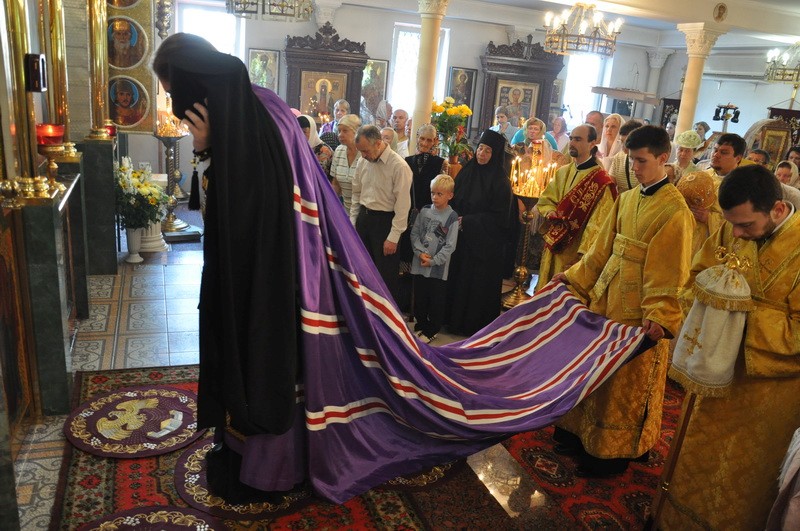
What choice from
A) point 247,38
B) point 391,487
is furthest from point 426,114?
point 391,487

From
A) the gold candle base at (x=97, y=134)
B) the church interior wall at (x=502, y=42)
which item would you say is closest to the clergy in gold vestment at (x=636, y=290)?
the gold candle base at (x=97, y=134)

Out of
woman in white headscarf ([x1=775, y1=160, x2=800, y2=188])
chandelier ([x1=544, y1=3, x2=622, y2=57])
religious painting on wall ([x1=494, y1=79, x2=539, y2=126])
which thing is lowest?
woman in white headscarf ([x1=775, y1=160, x2=800, y2=188])

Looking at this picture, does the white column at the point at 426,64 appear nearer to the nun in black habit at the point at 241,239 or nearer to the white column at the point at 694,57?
the white column at the point at 694,57

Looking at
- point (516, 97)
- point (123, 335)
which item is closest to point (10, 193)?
point (123, 335)

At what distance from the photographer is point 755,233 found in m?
2.75

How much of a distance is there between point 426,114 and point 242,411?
7441mm

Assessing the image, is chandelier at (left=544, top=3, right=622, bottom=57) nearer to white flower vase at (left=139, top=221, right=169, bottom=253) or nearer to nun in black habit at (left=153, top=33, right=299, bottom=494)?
white flower vase at (left=139, top=221, right=169, bottom=253)

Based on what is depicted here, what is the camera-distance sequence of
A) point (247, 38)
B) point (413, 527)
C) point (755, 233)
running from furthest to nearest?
point (247, 38) → point (413, 527) → point (755, 233)

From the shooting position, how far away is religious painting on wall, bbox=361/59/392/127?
47.3ft

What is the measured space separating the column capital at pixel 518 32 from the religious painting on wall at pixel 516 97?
42.1 inches

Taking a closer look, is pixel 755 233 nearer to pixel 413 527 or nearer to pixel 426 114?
pixel 413 527

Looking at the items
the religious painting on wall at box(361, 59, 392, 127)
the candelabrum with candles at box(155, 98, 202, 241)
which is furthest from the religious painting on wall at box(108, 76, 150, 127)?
the religious painting on wall at box(361, 59, 392, 127)

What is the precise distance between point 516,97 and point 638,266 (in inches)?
494

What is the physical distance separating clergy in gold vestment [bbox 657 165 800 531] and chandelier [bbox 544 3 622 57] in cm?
612
